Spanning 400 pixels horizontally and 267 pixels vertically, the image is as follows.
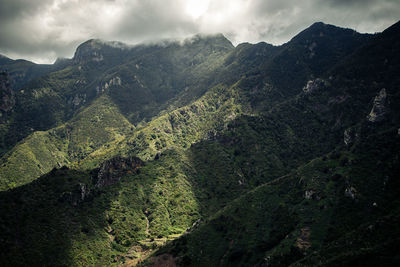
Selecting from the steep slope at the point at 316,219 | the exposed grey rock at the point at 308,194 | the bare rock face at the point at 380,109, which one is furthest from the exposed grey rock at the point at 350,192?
the bare rock face at the point at 380,109

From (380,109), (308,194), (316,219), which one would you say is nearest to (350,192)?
(316,219)

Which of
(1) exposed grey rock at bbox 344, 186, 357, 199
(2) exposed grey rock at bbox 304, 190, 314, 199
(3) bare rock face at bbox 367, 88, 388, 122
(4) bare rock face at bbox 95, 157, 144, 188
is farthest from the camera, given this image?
(4) bare rock face at bbox 95, 157, 144, 188

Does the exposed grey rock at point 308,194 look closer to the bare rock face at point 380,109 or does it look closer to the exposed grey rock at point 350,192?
the exposed grey rock at point 350,192

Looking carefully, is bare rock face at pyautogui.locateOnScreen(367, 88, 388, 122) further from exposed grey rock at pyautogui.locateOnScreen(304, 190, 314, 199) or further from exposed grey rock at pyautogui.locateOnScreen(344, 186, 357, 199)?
exposed grey rock at pyautogui.locateOnScreen(344, 186, 357, 199)

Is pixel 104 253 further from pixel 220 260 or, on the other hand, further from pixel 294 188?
pixel 294 188

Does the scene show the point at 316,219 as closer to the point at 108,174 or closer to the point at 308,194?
the point at 308,194

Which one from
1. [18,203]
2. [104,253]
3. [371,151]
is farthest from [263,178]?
[18,203]

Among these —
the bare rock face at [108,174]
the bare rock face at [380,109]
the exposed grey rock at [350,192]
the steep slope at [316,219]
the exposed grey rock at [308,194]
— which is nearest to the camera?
the steep slope at [316,219]

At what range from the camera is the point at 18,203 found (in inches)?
5463

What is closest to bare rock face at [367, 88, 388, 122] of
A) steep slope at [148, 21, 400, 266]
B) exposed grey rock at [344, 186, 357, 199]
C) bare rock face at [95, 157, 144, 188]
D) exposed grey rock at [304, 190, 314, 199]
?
steep slope at [148, 21, 400, 266]

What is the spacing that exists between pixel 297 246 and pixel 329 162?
59.4 meters

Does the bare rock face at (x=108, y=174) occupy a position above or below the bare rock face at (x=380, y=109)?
above

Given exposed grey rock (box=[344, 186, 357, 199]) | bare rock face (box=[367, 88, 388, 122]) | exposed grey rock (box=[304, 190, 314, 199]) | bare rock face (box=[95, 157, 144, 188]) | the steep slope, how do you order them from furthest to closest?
bare rock face (box=[95, 157, 144, 188]), bare rock face (box=[367, 88, 388, 122]), exposed grey rock (box=[304, 190, 314, 199]), exposed grey rock (box=[344, 186, 357, 199]), the steep slope

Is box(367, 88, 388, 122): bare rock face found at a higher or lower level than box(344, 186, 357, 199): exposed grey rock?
higher
